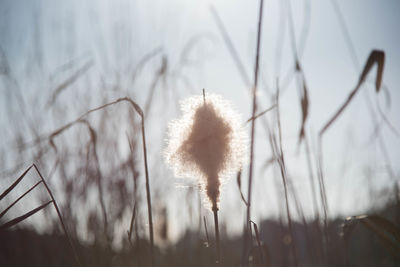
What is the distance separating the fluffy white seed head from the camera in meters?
0.92

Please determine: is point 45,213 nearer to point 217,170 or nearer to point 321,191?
point 217,170

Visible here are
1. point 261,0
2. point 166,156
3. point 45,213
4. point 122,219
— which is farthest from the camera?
point 45,213

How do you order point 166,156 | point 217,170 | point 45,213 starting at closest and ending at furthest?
1. point 217,170
2. point 166,156
3. point 45,213

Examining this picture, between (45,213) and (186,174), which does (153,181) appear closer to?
(45,213)

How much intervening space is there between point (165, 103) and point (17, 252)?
1366 mm

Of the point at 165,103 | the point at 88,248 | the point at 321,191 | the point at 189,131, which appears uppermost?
the point at 165,103

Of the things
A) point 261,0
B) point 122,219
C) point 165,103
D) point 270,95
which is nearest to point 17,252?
point 122,219

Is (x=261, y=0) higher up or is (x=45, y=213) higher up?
(x=261, y=0)

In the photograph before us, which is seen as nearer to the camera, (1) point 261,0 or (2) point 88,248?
(1) point 261,0

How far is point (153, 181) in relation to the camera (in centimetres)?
197

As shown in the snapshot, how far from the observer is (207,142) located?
93cm

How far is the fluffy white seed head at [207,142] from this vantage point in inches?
36.4

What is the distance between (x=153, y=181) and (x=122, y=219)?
329 millimetres

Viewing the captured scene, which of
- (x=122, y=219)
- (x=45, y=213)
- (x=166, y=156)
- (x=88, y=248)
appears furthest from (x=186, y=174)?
(x=45, y=213)
